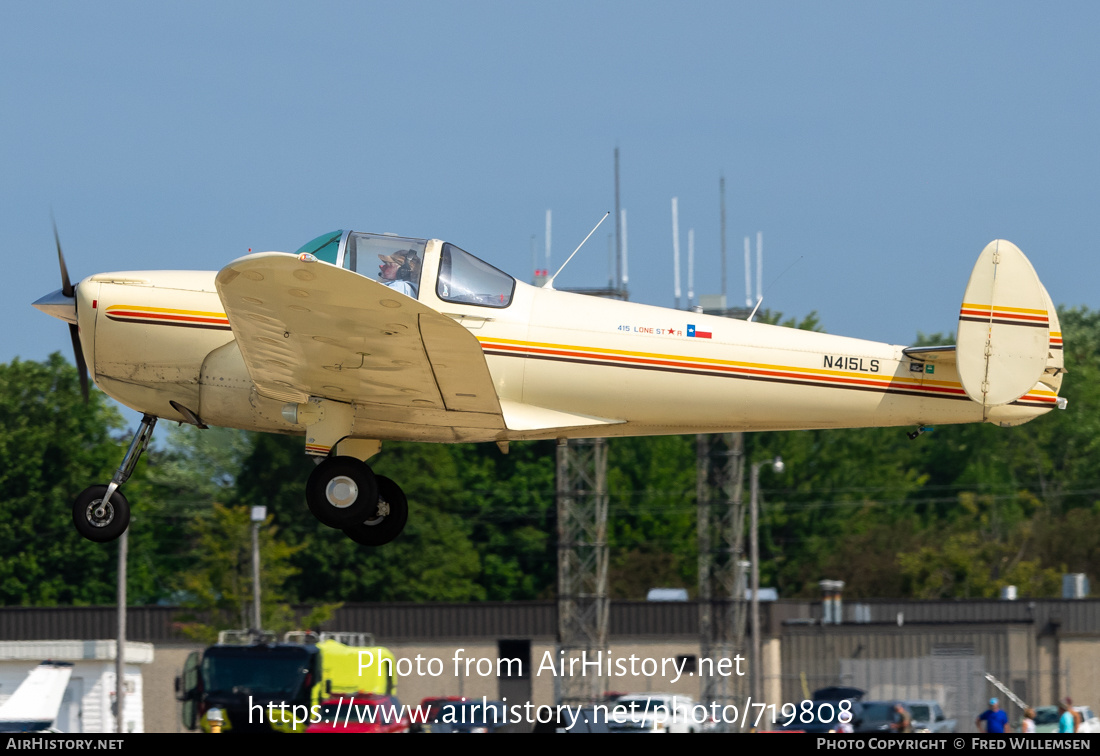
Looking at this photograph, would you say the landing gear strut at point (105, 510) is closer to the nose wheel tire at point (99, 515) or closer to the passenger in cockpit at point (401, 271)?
the nose wheel tire at point (99, 515)

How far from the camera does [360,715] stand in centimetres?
2097

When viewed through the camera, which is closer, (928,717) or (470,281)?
(470,281)

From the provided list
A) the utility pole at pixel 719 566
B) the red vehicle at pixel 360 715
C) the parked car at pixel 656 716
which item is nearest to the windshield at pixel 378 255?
the red vehicle at pixel 360 715

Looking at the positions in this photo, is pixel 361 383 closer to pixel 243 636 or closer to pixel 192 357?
pixel 192 357

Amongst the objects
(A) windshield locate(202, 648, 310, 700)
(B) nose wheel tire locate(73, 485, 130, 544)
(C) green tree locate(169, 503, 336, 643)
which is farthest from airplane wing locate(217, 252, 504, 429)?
(C) green tree locate(169, 503, 336, 643)

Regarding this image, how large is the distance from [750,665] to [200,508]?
34534mm

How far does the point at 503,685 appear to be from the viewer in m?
36.6

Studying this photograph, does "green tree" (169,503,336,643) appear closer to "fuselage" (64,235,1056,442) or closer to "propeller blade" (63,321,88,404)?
"propeller blade" (63,321,88,404)

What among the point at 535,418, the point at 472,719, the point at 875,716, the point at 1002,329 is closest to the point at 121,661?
the point at 472,719

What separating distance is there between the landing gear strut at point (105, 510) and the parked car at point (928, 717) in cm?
1746

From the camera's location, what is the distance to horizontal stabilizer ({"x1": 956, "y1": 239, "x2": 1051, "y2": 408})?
10.6 m

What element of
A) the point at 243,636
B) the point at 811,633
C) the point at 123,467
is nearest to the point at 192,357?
the point at 123,467

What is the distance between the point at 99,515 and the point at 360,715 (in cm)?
1104

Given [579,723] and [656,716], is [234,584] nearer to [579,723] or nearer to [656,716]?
[656,716]
